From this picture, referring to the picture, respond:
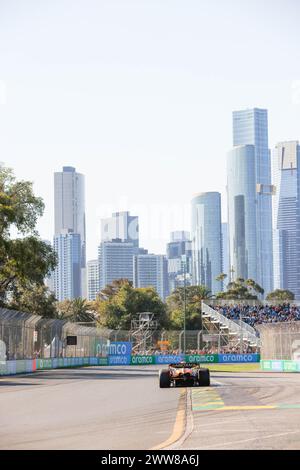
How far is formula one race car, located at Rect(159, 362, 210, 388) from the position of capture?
31.2 meters

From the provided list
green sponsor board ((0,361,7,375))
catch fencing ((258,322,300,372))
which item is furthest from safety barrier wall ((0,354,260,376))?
green sponsor board ((0,361,7,375))

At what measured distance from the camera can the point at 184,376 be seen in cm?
3105

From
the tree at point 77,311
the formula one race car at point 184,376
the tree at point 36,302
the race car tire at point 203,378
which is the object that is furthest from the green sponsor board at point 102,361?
the tree at point 77,311

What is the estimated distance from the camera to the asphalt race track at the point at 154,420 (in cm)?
1268

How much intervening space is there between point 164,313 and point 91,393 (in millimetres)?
A: 118803

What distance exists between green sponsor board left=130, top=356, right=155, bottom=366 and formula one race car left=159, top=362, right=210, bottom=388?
185ft

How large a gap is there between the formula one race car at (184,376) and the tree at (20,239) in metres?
29.7

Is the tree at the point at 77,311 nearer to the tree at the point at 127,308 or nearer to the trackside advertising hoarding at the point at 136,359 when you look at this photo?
the tree at the point at 127,308

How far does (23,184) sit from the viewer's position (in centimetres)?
6500

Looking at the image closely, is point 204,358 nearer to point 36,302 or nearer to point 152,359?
point 152,359

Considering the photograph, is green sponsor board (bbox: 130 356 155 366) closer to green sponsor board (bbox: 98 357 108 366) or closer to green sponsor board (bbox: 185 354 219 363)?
green sponsor board (bbox: 98 357 108 366)
